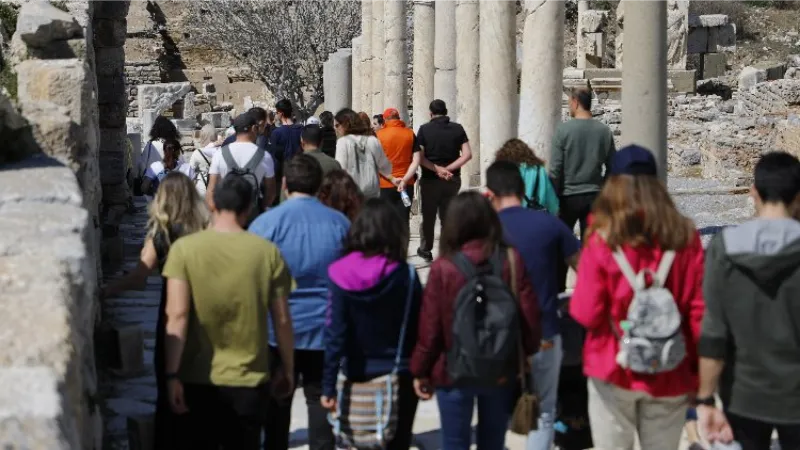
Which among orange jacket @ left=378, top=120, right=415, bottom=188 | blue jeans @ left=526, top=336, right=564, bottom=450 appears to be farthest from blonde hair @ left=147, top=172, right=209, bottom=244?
orange jacket @ left=378, top=120, right=415, bottom=188

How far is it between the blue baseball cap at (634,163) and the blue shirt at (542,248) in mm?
394

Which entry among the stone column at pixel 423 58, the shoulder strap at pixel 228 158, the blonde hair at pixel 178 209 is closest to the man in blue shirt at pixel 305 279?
the blonde hair at pixel 178 209

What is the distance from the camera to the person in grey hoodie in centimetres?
508

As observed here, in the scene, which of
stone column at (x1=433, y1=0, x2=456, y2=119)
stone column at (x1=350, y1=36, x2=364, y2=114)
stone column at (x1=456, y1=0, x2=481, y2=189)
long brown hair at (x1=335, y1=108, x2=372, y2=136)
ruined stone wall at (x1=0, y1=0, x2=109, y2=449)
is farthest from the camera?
stone column at (x1=350, y1=36, x2=364, y2=114)

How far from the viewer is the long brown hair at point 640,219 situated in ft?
17.6

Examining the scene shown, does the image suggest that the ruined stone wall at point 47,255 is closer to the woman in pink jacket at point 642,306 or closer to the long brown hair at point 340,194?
the long brown hair at point 340,194

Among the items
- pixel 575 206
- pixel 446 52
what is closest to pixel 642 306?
pixel 575 206

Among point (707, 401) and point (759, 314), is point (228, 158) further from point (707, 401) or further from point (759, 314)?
point (759, 314)

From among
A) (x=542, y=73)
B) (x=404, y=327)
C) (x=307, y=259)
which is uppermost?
(x=542, y=73)

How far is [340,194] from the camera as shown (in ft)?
24.6

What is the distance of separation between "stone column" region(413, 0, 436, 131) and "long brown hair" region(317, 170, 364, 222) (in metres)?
12.5

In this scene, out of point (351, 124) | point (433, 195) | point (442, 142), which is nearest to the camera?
point (351, 124)

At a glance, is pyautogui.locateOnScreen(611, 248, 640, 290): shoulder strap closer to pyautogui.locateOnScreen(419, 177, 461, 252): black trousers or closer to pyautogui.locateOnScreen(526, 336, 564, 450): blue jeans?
pyautogui.locateOnScreen(526, 336, 564, 450): blue jeans

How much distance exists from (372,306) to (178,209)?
1.92m
